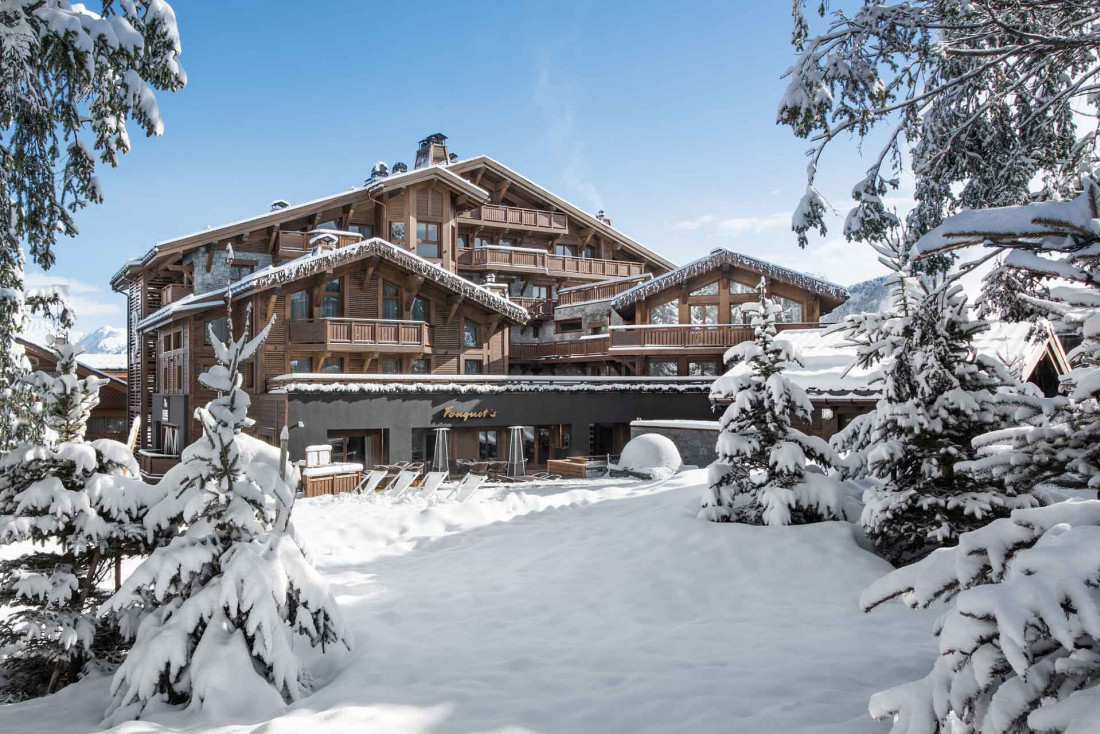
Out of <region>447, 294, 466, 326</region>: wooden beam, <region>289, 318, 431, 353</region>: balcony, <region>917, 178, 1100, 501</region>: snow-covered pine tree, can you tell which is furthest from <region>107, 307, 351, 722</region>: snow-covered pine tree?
<region>447, 294, 466, 326</region>: wooden beam

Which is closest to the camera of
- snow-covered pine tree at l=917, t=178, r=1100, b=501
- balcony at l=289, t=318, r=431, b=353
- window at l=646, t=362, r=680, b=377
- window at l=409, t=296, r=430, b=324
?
snow-covered pine tree at l=917, t=178, r=1100, b=501

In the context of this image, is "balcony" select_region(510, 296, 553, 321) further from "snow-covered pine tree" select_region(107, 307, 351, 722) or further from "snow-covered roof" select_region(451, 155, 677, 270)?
"snow-covered pine tree" select_region(107, 307, 351, 722)

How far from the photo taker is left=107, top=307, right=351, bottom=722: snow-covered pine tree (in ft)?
18.8

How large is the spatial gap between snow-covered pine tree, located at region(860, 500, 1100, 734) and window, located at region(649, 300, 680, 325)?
2839cm

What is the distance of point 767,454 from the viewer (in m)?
10.9

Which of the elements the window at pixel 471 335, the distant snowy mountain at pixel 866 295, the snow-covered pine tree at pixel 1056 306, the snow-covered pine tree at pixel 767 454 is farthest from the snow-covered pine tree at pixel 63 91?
the distant snowy mountain at pixel 866 295

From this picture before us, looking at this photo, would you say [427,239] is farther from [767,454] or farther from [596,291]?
[767,454]

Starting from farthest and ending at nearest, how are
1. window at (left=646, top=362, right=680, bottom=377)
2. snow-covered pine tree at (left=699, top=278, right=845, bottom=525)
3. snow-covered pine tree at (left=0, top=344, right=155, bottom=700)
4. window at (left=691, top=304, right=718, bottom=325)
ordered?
window at (left=691, top=304, right=718, bottom=325) → window at (left=646, top=362, right=680, bottom=377) → snow-covered pine tree at (left=699, top=278, right=845, bottom=525) → snow-covered pine tree at (left=0, top=344, right=155, bottom=700)

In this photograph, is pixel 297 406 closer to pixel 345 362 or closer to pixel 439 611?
pixel 345 362

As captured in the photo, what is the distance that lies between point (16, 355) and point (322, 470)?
7698 millimetres

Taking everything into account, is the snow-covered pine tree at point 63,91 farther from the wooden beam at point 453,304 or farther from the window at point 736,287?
the window at point 736,287

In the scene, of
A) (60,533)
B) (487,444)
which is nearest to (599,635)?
(60,533)

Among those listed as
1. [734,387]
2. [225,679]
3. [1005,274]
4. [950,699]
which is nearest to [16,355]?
[225,679]

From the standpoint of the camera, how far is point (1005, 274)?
11.2 m
